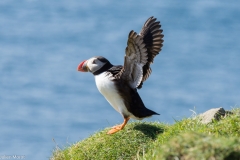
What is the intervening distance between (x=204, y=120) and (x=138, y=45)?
1.32m

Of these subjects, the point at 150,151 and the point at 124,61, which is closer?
the point at 150,151

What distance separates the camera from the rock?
8039mm

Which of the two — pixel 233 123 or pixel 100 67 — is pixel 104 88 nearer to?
pixel 100 67

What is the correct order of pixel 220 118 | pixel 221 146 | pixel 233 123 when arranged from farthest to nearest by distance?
pixel 220 118
pixel 233 123
pixel 221 146

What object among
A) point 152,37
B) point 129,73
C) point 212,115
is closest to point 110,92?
point 129,73

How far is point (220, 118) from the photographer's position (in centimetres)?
807

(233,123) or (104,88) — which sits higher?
(104,88)

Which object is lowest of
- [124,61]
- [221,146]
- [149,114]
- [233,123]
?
[221,146]

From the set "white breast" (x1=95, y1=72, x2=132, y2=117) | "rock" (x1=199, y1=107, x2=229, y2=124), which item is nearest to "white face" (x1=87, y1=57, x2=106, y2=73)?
"white breast" (x1=95, y1=72, x2=132, y2=117)

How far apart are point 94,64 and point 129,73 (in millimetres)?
621

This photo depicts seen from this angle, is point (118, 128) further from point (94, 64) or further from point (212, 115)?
point (212, 115)

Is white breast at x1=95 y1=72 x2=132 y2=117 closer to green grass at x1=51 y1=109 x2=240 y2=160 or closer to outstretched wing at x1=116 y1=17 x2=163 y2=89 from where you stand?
outstretched wing at x1=116 y1=17 x2=163 y2=89

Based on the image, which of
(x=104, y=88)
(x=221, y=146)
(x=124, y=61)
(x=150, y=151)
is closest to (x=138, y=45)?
(x=124, y=61)

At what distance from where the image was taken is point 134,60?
8336 millimetres
